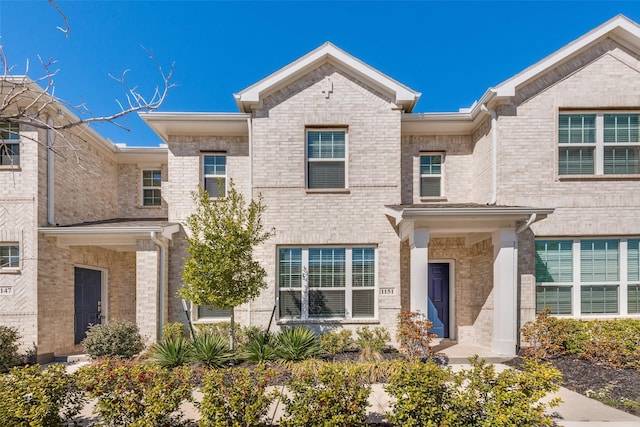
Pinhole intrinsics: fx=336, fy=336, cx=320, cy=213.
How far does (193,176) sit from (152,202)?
2934 mm

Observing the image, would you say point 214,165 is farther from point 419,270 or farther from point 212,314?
point 419,270

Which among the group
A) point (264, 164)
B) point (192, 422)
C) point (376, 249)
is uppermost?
point (264, 164)

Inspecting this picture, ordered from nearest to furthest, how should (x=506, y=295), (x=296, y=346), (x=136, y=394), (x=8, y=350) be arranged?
(x=136, y=394), (x=296, y=346), (x=8, y=350), (x=506, y=295)

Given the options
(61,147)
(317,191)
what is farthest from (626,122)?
(61,147)

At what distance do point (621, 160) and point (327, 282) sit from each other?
8557 millimetres

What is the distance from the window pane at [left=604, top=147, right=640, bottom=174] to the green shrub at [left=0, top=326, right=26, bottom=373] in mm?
15385

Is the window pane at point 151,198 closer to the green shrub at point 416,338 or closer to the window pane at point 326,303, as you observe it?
the window pane at point 326,303

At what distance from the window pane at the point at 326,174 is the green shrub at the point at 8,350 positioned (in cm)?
796

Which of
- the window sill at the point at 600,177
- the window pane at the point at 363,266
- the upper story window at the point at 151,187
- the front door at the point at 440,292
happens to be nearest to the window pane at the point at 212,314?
the window pane at the point at 363,266

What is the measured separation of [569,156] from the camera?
9094 mm

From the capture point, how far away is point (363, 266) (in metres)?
9.10

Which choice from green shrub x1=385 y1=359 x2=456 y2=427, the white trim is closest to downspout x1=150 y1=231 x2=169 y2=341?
green shrub x1=385 y1=359 x2=456 y2=427

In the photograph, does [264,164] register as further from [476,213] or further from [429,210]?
[476,213]

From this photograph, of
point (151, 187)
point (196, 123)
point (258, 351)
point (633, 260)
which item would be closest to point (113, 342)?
point (258, 351)
